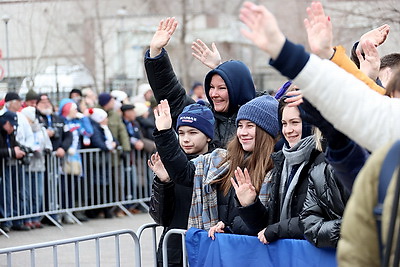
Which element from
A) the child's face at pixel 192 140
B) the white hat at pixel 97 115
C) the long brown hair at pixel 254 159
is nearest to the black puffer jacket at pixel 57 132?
the white hat at pixel 97 115

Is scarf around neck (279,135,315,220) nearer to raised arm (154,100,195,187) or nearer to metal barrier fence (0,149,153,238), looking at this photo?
raised arm (154,100,195,187)

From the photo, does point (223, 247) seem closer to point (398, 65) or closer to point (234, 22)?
point (398, 65)

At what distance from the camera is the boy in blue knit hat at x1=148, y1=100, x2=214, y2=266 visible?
5402 mm

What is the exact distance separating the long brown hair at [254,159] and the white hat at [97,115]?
8.59 m

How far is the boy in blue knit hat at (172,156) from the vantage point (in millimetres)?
5402

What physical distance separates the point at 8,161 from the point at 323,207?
8448 millimetres

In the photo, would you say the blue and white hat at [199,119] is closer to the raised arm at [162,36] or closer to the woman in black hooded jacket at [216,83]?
the woman in black hooded jacket at [216,83]

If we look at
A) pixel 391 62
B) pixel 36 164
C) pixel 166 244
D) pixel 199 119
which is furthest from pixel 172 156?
pixel 36 164

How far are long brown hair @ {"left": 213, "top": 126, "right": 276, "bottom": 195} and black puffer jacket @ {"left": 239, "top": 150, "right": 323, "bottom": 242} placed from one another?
0.11 meters

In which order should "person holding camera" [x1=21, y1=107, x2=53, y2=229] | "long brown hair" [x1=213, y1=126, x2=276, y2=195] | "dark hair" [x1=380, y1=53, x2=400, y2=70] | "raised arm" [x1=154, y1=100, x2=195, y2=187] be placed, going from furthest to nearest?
"person holding camera" [x1=21, y1=107, x2=53, y2=229]
"dark hair" [x1=380, y1=53, x2=400, y2=70]
"raised arm" [x1=154, y1=100, x2=195, y2=187]
"long brown hair" [x1=213, y1=126, x2=276, y2=195]

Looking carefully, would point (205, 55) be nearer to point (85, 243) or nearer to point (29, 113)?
point (85, 243)

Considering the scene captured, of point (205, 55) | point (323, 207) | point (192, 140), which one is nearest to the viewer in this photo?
point (323, 207)

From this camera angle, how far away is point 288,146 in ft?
16.9

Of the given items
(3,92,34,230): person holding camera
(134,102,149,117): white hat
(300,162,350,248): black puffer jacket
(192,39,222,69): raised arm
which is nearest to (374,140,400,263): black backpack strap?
(300,162,350,248): black puffer jacket
